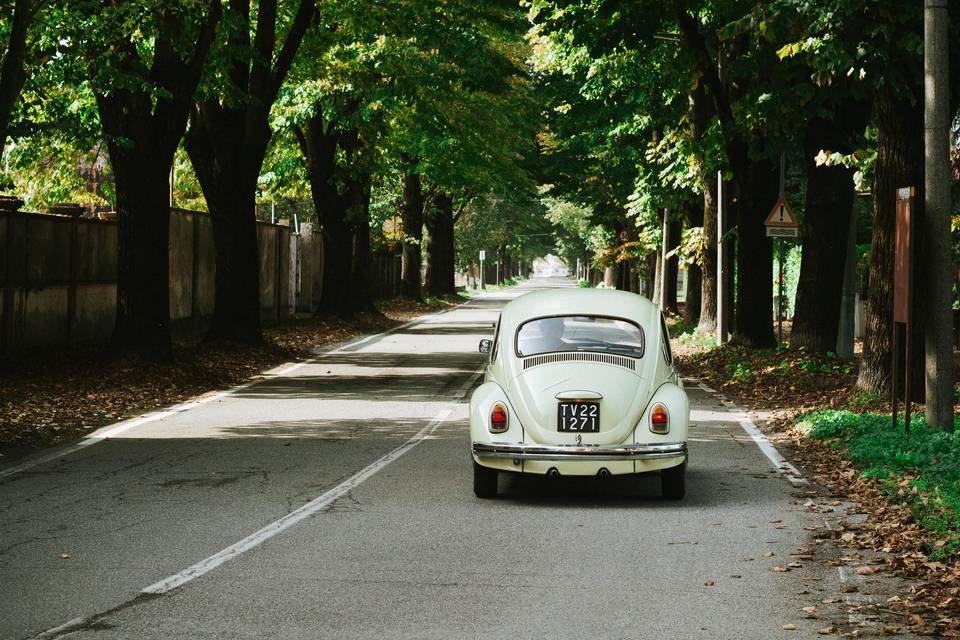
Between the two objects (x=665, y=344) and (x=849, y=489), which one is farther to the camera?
(x=665, y=344)

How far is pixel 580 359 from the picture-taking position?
1035 centimetres

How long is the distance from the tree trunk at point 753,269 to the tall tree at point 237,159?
899 centimetres

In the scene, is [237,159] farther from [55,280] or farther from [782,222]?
[782,222]

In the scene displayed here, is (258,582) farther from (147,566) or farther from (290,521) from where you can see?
(290,521)

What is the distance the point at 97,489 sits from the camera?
10.4 meters

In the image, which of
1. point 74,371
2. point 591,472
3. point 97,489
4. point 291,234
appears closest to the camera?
point 591,472

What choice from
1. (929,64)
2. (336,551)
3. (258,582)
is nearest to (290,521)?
(336,551)

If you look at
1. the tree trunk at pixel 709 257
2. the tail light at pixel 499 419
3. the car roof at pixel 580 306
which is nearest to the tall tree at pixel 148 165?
the car roof at pixel 580 306

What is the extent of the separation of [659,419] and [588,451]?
63 centimetres

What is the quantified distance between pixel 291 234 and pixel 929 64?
26532mm

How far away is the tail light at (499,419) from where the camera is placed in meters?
9.90

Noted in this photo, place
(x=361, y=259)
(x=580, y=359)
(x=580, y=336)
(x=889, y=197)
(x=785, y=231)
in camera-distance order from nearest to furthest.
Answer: (x=580, y=359), (x=580, y=336), (x=889, y=197), (x=785, y=231), (x=361, y=259)

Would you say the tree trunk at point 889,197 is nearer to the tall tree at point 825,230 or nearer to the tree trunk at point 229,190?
the tall tree at point 825,230

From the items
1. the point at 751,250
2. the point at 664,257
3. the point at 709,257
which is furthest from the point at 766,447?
the point at 664,257
